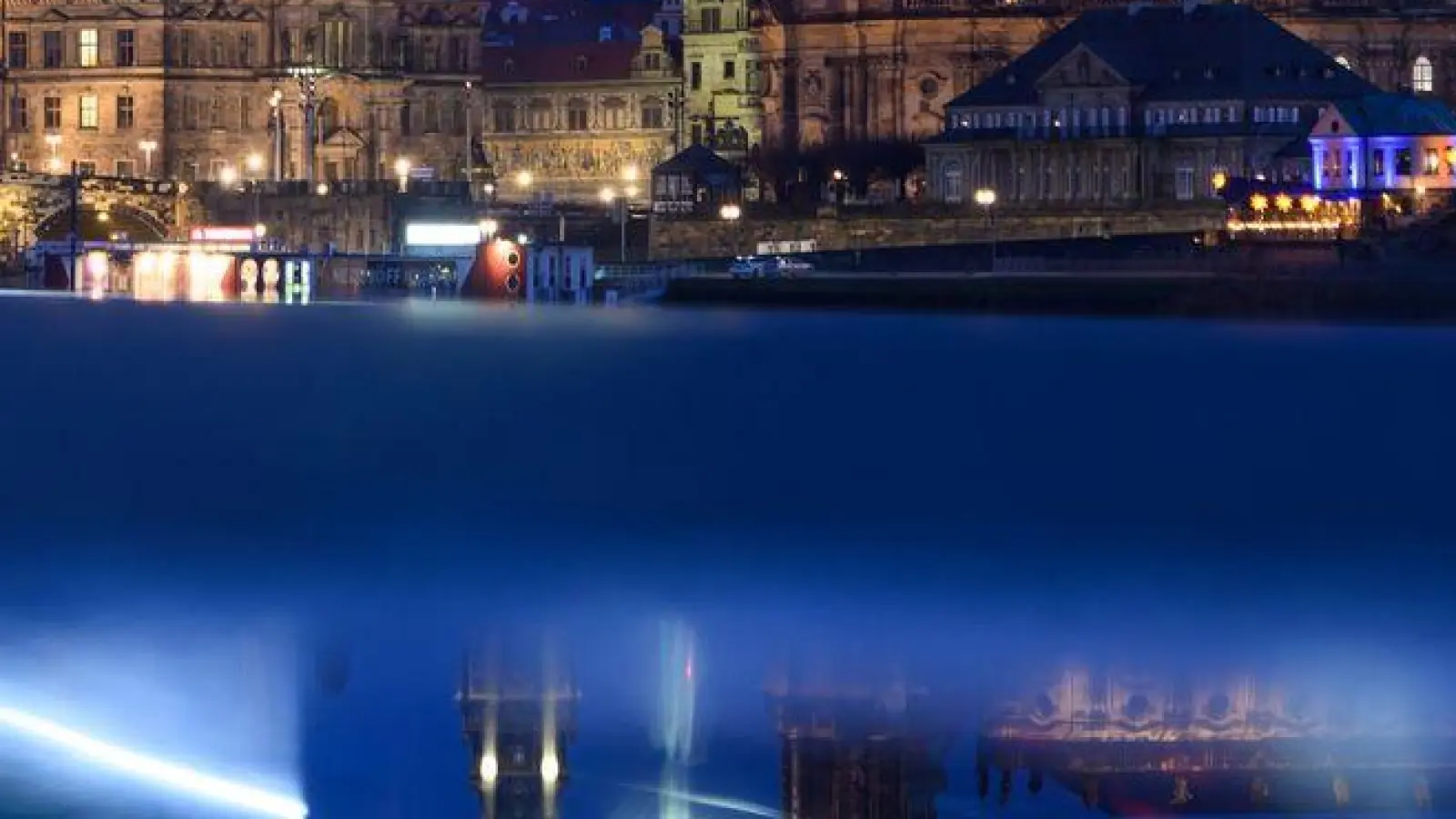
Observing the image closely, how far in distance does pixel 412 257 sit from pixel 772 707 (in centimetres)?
9034

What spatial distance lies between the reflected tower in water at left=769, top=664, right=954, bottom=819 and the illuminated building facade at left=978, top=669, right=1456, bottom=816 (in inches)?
16.6

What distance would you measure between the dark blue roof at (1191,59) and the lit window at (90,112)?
1076 inches

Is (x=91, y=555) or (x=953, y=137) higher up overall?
(x=953, y=137)

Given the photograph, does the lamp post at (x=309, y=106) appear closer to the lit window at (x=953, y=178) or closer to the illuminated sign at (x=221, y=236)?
the illuminated sign at (x=221, y=236)

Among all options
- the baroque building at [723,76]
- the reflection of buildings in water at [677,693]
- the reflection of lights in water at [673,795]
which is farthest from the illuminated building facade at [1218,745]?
the baroque building at [723,76]

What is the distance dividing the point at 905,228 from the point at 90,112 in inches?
1145

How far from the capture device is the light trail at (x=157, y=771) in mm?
26422

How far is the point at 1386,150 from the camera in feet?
363

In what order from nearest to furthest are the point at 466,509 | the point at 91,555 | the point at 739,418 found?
the point at 91,555 < the point at 466,509 < the point at 739,418

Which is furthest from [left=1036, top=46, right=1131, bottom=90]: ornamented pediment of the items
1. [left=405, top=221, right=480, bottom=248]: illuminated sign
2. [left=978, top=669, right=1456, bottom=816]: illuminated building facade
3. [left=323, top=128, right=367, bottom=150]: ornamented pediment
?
[left=978, top=669, right=1456, bottom=816]: illuminated building facade

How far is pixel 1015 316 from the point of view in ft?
331

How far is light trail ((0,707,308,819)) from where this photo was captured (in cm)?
2642

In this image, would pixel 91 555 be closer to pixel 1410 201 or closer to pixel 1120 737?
pixel 1120 737

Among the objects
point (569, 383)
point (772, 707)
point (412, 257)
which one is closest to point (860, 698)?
point (772, 707)
